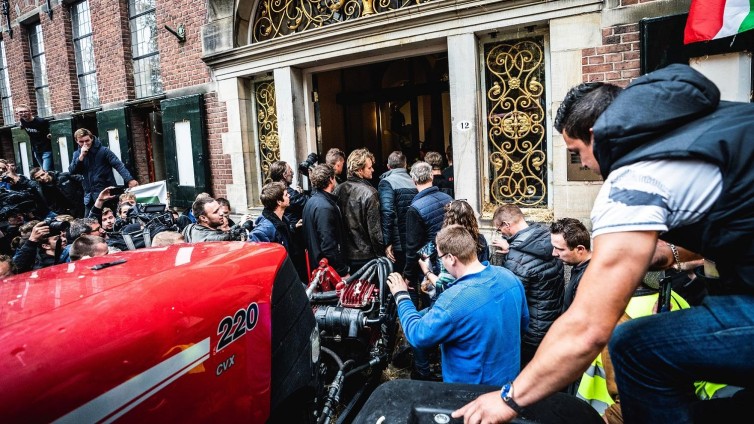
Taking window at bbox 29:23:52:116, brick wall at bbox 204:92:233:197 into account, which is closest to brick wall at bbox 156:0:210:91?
brick wall at bbox 204:92:233:197

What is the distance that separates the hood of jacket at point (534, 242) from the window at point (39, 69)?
13.1 m

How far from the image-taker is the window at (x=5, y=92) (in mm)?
13078

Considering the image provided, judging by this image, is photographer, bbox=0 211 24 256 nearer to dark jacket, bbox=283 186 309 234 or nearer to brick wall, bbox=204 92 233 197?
brick wall, bbox=204 92 233 197

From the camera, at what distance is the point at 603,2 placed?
4.39 metres

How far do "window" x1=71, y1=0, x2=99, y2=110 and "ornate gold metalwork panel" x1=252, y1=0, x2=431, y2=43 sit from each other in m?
5.39

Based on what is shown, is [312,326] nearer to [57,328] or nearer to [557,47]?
[57,328]

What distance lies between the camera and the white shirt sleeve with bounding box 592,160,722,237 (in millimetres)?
1188

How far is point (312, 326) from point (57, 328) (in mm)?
1207

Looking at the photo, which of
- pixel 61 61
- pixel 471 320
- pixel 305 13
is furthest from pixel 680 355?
pixel 61 61

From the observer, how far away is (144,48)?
9.00 metres

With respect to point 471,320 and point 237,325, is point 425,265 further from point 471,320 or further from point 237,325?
point 237,325

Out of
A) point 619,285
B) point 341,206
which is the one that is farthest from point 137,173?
point 619,285

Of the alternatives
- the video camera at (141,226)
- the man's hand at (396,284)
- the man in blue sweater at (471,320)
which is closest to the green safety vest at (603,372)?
the man in blue sweater at (471,320)

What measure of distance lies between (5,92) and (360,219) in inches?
563
